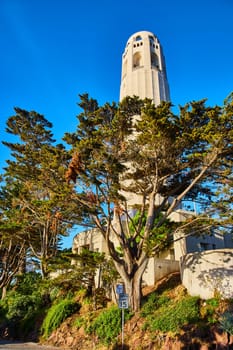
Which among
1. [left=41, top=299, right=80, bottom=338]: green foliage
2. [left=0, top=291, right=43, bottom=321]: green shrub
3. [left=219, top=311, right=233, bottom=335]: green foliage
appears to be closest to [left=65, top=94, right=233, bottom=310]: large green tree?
[left=219, top=311, right=233, bottom=335]: green foliage

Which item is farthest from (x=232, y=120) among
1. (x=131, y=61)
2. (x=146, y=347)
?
(x=131, y=61)

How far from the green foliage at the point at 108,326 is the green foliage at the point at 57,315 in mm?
2714

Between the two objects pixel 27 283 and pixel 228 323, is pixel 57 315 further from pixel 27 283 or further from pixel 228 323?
pixel 228 323

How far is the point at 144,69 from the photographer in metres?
31.0

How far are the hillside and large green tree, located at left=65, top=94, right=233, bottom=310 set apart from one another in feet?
3.60

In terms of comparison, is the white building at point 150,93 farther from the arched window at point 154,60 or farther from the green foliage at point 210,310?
the green foliage at point 210,310

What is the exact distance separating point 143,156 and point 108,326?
755 centimetres

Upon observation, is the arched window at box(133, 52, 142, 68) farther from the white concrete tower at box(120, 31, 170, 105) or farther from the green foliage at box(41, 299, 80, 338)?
the green foliage at box(41, 299, 80, 338)

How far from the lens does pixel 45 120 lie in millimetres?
16109

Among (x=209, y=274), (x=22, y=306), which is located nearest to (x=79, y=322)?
(x=22, y=306)

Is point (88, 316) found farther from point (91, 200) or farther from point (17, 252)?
point (17, 252)

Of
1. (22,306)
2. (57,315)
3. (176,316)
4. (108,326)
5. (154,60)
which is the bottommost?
(108,326)

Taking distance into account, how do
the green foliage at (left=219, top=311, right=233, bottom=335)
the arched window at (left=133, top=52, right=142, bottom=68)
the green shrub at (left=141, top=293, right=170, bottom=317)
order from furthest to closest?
the arched window at (left=133, top=52, right=142, bottom=68)
the green shrub at (left=141, top=293, right=170, bottom=317)
the green foliage at (left=219, top=311, right=233, bottom=335)

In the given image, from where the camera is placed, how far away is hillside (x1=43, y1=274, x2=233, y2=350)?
9.24 metres
